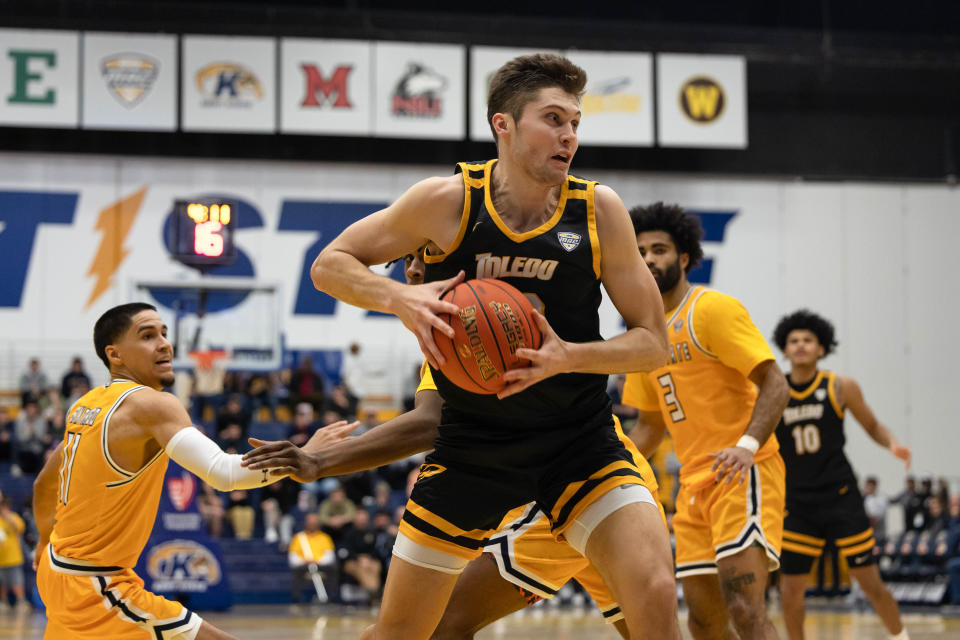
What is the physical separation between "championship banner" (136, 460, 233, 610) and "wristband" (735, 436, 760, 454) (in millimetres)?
8692

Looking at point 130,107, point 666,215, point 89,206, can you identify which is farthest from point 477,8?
point 666,215

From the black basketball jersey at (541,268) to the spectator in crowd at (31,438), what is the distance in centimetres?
1533

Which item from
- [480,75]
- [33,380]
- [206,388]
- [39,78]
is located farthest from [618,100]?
[33,380]

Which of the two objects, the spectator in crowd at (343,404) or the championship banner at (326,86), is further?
the championship banner at (326,86)

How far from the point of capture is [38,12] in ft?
71.3

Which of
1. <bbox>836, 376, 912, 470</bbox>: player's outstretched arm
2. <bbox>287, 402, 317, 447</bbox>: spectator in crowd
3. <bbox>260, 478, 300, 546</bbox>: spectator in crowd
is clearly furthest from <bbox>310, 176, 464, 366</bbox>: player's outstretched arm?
<bbox>287, 402, 317, 447</bbox>: spectator in crowd

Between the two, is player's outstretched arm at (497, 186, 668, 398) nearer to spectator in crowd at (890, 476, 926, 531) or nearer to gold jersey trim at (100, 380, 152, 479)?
gold jersey trim at (100, 380, 152, 479)

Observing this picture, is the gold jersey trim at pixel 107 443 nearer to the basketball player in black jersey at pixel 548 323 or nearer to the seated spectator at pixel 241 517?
the basketball player in black jersey at pixel 548 323

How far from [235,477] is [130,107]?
18.9 metres

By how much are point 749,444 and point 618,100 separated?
18.4 metres

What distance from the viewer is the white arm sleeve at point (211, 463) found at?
174 inches

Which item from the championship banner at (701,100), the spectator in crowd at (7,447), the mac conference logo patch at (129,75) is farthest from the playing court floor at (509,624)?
the championship banner at (701,100)

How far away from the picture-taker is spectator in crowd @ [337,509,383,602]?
14711 millimetres

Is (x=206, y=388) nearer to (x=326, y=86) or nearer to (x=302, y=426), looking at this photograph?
(x=302, y=426)
